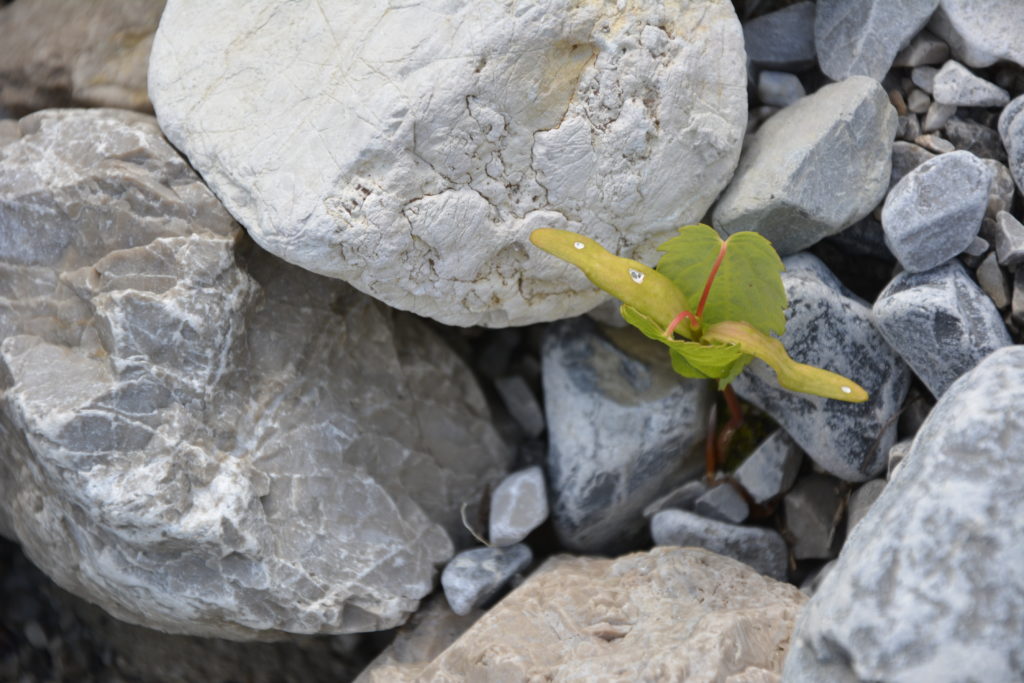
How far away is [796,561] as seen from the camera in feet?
7.30

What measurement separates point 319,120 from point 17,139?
0.81 meters

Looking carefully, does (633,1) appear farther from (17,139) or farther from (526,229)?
(17,139)

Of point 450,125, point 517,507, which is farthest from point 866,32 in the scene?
point 517,507

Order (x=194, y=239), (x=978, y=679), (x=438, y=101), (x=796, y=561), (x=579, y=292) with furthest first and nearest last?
(x=796, y=561) → (x=579, y=292) → (x=194, y=239) → (x=438, y=101) → (x=978, y=679)

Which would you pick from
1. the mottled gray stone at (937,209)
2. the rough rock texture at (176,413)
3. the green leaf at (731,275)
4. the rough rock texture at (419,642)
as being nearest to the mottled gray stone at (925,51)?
the mottled gray stone at (937,209)

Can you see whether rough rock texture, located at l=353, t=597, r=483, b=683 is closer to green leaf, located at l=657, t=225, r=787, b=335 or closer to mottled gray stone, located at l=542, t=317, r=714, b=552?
mottled gray stone, located at l=542, t=317, r=714, b=552

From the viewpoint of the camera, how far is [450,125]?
1751 millimetres

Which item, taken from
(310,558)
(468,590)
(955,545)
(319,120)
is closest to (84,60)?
(319,120)

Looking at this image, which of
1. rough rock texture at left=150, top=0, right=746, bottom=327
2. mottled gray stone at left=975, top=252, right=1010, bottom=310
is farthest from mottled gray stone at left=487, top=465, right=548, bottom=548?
mottled gray stone at left=975, top=252, right=1010, bottom=310

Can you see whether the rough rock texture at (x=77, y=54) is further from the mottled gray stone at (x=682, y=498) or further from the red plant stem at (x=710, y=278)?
the mottled gray stone at (x=682, y=498)

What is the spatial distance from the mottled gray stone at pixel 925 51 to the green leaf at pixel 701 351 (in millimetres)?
898

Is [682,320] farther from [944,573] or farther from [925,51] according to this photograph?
[925,51]

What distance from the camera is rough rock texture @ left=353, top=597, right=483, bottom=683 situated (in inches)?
76.5

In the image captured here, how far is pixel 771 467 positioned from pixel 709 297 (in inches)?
23.7
